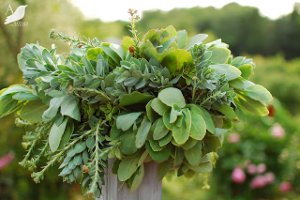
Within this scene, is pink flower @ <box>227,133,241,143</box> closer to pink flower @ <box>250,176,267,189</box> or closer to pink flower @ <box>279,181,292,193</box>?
pink flower @ <box>250,176,267,189</box>

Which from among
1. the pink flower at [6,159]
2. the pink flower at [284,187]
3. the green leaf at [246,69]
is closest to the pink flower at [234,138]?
the pink flower at [284,187]

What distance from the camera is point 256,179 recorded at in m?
3.06

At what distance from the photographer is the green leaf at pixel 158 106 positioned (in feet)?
2.95

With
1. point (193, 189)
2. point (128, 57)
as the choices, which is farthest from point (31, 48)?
point (193, 189)

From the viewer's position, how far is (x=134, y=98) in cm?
92

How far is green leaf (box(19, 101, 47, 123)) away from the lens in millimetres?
1037

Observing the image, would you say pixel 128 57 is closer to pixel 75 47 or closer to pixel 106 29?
pixel 75 47

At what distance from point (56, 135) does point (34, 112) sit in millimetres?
132

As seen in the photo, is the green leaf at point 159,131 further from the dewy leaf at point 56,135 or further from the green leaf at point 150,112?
the dewy leaf at point 56,135

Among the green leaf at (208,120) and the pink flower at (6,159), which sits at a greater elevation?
the green leaf at (208,120)

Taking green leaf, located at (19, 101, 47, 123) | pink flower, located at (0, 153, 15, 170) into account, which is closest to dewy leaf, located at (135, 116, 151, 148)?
green leaf, located at (19, 101, 47, 123)

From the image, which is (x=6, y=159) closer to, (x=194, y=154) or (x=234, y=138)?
(x=234, y=138)

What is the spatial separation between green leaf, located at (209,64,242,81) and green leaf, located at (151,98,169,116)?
0.14 meters

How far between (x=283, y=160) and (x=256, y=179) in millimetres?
239
